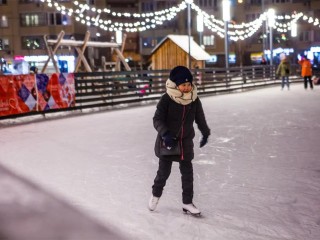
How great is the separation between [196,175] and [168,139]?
6.10ft

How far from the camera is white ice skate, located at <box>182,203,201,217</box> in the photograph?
13.6ft

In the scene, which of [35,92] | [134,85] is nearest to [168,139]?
[35,92]

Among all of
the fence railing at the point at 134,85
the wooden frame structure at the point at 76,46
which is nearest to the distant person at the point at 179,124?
the fence railing at the point at 134,85

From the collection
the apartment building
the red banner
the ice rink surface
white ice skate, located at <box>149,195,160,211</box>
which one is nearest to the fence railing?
the red banner

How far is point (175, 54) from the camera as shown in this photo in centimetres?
2392

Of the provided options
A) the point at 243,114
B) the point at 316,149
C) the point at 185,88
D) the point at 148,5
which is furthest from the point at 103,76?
the point at 148,5

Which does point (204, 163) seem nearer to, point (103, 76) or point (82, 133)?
point (82, 133)

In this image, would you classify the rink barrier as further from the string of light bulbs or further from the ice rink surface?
the string of light bulbs

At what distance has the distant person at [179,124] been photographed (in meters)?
3.99

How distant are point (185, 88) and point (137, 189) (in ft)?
5.02

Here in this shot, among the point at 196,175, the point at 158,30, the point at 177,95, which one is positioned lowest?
the point at 196,175

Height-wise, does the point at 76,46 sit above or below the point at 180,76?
above

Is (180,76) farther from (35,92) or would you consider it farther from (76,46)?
(76,46)

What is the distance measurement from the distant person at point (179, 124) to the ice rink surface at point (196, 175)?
24 centimetres
